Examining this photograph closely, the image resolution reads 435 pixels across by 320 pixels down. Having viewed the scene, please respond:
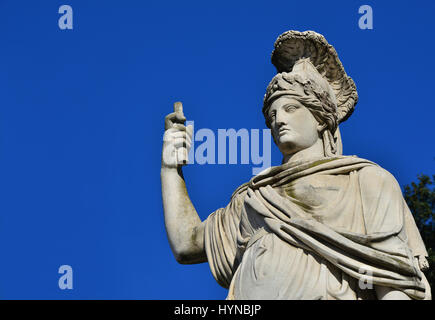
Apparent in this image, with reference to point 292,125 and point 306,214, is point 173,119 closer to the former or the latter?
point 292,125

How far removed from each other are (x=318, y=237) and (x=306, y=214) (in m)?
0.43

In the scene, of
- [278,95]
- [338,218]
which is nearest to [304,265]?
[338,218]

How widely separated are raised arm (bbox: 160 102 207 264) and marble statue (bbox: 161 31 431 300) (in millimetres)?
13

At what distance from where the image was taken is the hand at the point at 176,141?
13.4 metres

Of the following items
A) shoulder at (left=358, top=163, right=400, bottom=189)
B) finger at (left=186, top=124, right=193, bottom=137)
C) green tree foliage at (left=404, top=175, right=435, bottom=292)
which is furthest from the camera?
green tree foliage at (left=404, top=175, right=435, bottom=292)

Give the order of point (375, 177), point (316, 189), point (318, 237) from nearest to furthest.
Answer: point (318, 237), point (316, 189), point (375, 177)

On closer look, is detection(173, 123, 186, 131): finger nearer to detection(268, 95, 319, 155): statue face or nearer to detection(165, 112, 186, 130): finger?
detection(165, 112, 186, 130): finger

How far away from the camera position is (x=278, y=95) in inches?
515

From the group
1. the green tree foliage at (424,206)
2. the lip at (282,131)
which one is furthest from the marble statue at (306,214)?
the green tree foliage at (424,206)

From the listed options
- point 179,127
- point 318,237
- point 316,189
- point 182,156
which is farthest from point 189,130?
point 318,237

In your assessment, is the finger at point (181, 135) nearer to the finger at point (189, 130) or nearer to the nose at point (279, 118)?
the finger at point (189, 130)

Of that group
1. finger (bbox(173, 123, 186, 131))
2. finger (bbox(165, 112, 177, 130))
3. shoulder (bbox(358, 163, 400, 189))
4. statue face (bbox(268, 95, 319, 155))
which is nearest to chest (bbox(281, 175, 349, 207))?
shoulder (bbox(358, 163, 400, 189))

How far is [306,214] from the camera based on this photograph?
38.5 ft

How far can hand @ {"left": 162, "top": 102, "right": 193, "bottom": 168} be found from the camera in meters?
13.4
